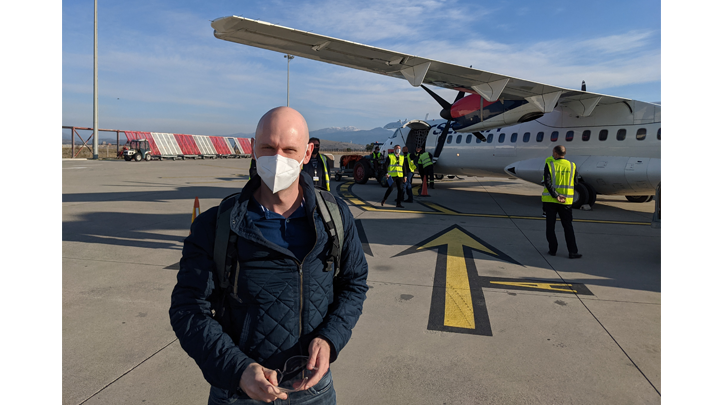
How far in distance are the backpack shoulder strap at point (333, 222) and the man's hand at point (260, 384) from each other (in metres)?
0.51

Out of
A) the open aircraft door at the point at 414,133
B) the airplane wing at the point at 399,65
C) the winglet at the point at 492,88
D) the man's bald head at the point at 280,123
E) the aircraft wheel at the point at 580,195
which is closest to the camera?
the man's bald head at the point at 280,123

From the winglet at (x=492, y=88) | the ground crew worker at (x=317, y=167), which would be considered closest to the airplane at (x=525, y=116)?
the winglet at (x=492, y=88)

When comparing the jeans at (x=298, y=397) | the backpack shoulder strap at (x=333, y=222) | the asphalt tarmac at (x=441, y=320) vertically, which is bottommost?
the asphalt tarmac at (x=441, y=320)

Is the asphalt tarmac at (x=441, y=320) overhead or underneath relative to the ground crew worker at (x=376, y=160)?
underneath

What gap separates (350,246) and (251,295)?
46 cm

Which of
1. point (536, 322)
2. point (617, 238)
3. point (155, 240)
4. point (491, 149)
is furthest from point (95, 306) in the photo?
point (491, 149)

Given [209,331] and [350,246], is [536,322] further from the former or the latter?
[209,331]

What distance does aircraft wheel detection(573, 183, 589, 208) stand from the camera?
11.5 meters

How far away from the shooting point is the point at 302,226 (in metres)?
1.68

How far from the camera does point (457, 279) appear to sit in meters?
5.29

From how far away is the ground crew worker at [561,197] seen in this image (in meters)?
6.40

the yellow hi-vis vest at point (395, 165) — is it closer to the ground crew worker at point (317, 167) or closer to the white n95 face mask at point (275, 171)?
the ground crew worker at point (317, 167)

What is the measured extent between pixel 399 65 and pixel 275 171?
28.9 feet

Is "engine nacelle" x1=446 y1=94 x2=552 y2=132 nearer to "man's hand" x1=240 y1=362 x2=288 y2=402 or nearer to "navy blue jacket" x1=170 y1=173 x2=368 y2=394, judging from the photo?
"navy blue jacket" x1=170 y1=173 x2=368 y2=394
